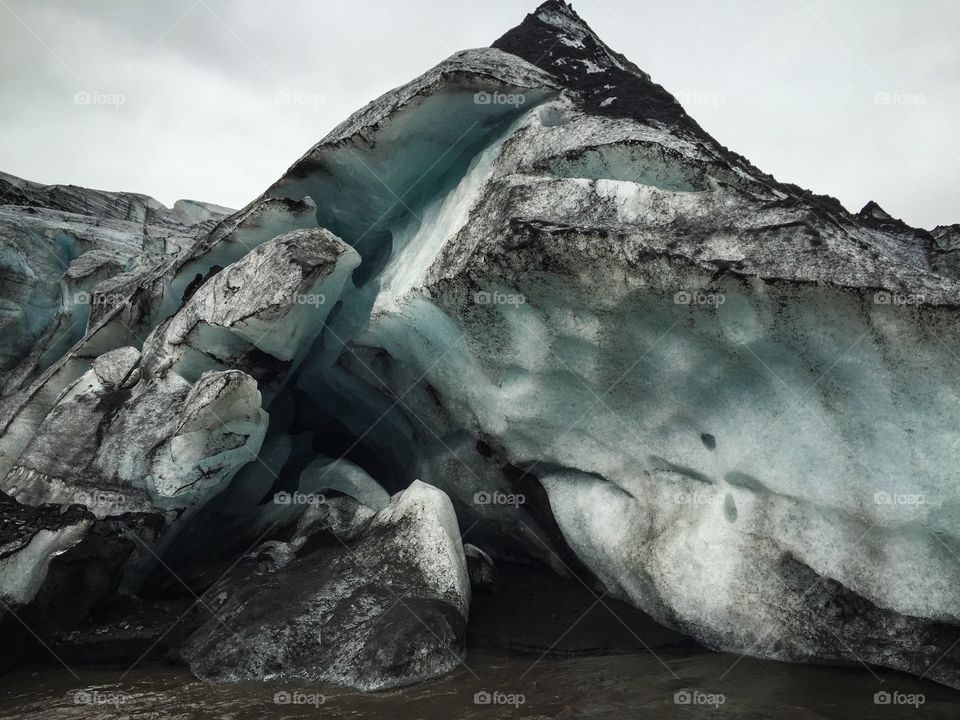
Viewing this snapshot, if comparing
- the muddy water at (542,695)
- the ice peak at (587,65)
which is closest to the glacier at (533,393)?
the ice peak at (587,65)

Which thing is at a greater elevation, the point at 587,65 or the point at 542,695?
the point at 587,65

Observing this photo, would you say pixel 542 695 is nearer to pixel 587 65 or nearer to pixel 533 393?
pixel 533 393

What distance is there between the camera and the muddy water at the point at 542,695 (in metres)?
4.55

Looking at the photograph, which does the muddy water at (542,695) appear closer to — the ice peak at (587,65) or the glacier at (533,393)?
the glacier at (533,393)

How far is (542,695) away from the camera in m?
4.93

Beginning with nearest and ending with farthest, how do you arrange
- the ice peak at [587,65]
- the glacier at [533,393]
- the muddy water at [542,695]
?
the muddy water at [542,695], the glacier at [533,393], the ice peak at [587,65]

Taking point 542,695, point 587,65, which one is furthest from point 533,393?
point 587,65

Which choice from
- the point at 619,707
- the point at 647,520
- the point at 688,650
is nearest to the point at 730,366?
the point at 647,520

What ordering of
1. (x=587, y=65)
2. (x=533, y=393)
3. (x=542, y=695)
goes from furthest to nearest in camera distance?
(x=587, y=65)
(x=533, y=393)
(x=542, y=695)

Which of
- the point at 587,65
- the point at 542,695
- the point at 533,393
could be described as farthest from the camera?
the point at 587,65

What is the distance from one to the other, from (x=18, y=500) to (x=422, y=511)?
4.22 metres

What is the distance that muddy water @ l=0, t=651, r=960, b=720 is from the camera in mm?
4551

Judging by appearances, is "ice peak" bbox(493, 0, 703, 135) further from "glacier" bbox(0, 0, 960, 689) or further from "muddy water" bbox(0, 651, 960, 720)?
"muddy water" bbox(0, 651, 960, 720)

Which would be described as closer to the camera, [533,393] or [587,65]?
[533,393]
